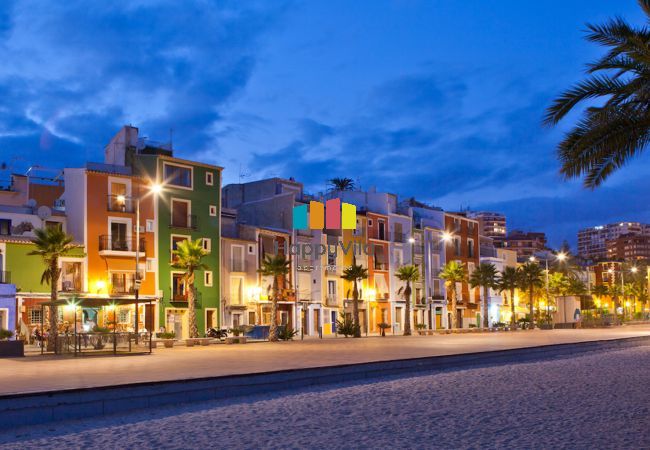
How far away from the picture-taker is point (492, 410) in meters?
13.6

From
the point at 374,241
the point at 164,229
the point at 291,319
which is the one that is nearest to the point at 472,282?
the point at 374,241

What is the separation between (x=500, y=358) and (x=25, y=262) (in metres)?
29.4

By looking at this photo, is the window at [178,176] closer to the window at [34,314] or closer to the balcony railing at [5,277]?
the window at [34,314]

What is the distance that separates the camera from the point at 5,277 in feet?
145

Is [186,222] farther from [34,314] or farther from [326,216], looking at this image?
[326,216]

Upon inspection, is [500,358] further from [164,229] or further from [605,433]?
[164,229]

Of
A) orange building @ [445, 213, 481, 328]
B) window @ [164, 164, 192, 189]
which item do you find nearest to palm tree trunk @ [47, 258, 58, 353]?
window @ [164, 164, 192, 189]

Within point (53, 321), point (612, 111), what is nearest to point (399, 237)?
point (53, 321)

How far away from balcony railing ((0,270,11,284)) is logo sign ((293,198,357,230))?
26.0 m

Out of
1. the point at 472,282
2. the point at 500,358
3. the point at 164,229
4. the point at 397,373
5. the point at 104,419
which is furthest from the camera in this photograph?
the point at 472,282

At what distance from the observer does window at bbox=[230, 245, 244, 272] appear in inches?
2309

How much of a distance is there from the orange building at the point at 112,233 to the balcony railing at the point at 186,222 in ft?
8.08

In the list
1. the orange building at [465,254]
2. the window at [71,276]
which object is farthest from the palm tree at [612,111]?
the orange building at [465,254]

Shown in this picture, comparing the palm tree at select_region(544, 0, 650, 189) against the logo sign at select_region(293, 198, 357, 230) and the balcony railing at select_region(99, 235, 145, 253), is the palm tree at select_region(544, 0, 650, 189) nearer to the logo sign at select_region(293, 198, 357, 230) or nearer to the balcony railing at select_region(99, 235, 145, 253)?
the balcony railing at select_region(99, 235, 145, 253)
